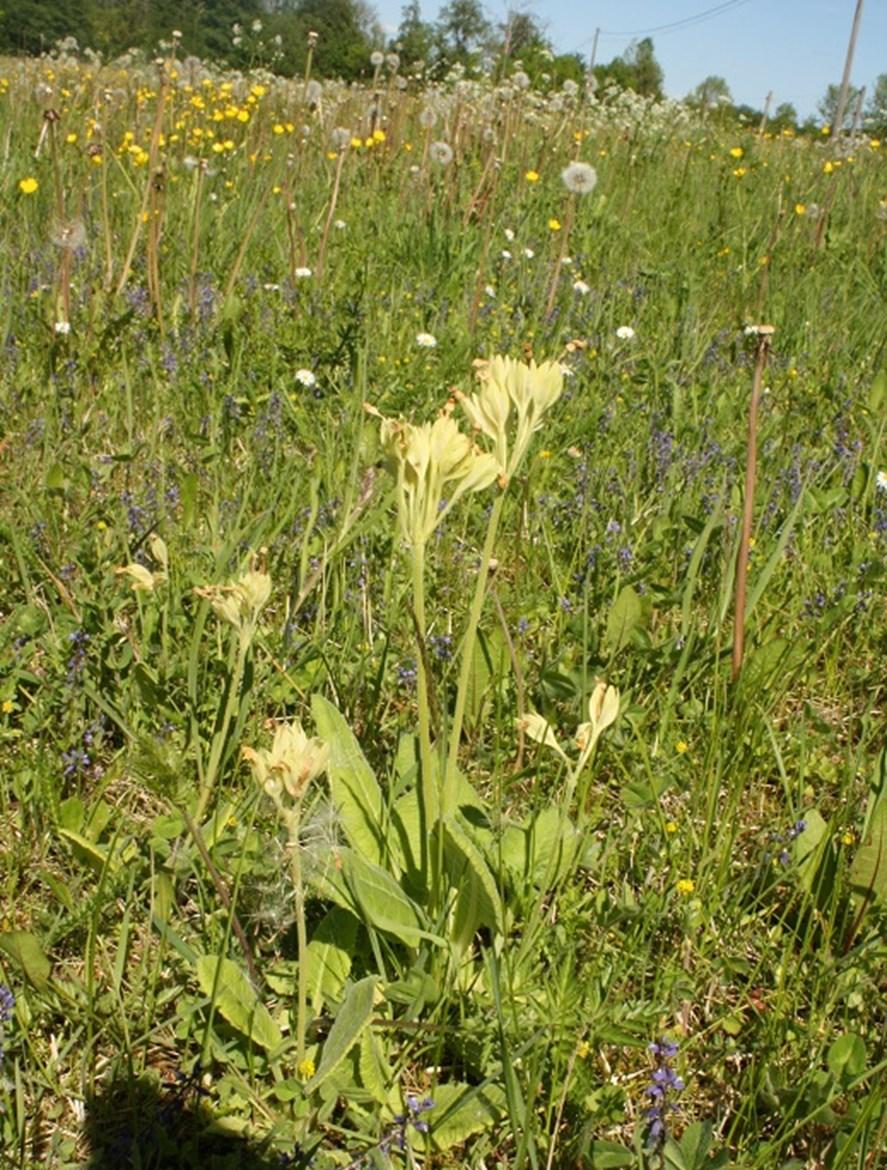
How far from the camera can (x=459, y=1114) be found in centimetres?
110

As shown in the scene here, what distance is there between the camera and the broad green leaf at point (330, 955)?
4.00 ft

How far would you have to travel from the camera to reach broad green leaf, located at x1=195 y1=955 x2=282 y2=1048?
1.13 meters

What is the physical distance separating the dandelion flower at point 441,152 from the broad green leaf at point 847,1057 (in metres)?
4.32

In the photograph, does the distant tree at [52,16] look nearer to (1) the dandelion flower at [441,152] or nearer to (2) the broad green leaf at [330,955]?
(1) the dandelion flower at [441,152]

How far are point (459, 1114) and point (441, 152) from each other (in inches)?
188

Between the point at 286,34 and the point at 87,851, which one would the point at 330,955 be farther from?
the point at 286,34

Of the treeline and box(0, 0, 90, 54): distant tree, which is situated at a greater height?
box(0, 0, 90, 54): distant tree

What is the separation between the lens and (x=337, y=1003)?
1183 millimetres

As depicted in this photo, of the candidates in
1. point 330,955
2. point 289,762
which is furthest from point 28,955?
point 289,762

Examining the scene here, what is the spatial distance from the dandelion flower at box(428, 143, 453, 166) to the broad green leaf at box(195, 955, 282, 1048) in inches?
167

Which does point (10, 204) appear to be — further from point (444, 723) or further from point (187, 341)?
point (444, 723)

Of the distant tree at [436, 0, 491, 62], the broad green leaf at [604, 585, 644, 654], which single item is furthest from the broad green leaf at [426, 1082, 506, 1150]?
the distant tree at [436, 0, 491, 62]

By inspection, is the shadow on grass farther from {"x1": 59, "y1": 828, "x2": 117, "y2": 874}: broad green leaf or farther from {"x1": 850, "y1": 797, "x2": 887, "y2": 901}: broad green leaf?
{"x1": 850, "y1": 797, "x2": 887, "y2": 901}: broad green leaf

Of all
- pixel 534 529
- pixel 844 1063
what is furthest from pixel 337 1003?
pixel 534 529
